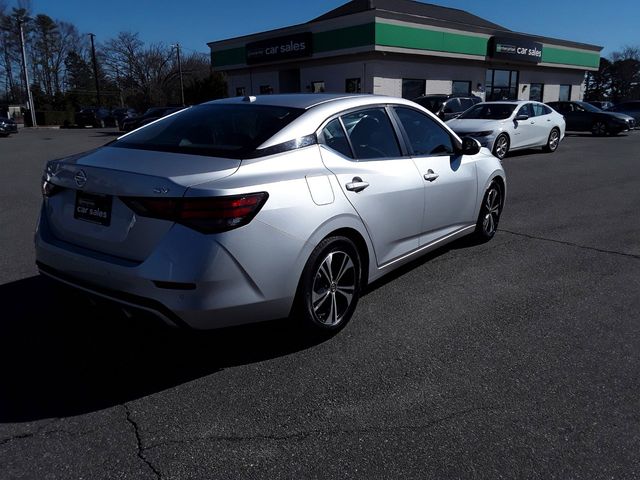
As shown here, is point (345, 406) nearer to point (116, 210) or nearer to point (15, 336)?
point (116, 210)

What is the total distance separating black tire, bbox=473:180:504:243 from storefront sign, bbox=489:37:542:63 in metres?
27.0

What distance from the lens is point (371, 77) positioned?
25.7 metres

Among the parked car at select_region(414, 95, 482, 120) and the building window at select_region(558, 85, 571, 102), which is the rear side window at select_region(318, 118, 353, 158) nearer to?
the parked car at select_region(414, 95, 482, 120)

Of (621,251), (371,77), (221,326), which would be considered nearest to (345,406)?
(221,326)

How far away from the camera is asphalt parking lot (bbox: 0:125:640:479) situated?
2420mm

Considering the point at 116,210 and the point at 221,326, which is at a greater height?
the point at 116,210

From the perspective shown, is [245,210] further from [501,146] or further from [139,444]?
[501,146]

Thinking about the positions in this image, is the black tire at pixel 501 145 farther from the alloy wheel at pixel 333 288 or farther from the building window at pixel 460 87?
the building window at pixel 460 87

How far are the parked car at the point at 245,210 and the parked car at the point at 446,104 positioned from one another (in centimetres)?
1345

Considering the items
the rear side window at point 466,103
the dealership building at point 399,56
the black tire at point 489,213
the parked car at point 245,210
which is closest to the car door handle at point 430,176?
the parked car at point 245,210

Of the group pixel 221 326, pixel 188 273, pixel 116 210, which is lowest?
pixel 221 326

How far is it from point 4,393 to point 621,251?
5.85m

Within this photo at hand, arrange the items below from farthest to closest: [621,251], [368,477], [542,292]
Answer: [621,251] < [542,292] < [368,477]

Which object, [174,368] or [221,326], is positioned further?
[174,368]
